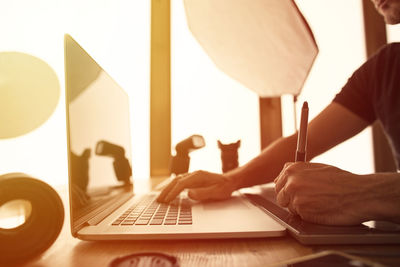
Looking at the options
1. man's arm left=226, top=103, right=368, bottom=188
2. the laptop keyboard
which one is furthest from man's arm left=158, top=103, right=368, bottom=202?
the laptop keyboard

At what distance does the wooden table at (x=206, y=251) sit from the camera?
0.36 meters

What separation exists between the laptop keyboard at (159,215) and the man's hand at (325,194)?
0.66 ft

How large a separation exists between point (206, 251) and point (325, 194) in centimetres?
26

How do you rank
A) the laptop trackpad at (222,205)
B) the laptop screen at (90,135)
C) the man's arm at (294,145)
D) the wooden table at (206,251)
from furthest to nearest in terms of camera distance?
the man's arm at (294,145), the laptop trackpad at (222,205), the laptop screen at (90,135), the wooden table at (206,251)

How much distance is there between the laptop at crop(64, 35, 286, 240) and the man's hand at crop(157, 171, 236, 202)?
0.09ft

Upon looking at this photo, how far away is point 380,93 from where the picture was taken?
1.16 metres

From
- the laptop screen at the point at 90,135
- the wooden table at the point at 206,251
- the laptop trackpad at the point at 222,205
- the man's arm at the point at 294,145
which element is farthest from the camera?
the man's arm at the point at 294,145

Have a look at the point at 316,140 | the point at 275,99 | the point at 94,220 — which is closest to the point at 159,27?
the point at 275,99

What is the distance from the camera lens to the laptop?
1.49ft

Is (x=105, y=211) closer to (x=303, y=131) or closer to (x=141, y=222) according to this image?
(x=141, y=222)

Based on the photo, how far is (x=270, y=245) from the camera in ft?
1.39

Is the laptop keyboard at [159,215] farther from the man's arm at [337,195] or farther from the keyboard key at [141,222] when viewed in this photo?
the man's arm at [337,195]

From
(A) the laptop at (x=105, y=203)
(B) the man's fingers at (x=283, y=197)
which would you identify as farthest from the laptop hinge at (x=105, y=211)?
(B) the man's fingers at (x=283, y=197)

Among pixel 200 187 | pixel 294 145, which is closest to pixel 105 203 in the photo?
pixel 200 187
